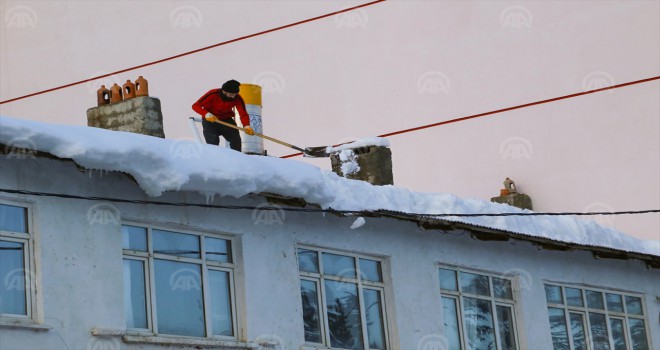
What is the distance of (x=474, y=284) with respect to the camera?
67.4 ft

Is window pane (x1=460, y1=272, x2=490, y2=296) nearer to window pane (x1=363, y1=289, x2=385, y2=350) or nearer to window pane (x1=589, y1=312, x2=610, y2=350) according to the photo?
window pane (x1=363, y1=289, x2=385, y2=350)

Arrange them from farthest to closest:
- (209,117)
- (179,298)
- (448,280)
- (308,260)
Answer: (448,280) → (209,117) → (308,260) → (179,298)

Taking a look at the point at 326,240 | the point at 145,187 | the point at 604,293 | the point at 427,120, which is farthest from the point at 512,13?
the point at 145,187

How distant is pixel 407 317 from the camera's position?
19.0 meters

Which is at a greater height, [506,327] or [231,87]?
[231,87]

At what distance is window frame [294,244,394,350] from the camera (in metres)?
17.7

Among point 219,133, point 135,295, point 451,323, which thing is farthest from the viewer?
point 451,323

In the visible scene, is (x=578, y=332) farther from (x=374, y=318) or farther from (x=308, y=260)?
(x=308, y=260)

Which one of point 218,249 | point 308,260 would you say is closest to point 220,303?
point 218,249

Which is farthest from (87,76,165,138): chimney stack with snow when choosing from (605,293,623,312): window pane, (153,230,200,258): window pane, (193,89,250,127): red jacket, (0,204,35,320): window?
(605,293,623,312): window pane

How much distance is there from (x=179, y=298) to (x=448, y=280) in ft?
17.3

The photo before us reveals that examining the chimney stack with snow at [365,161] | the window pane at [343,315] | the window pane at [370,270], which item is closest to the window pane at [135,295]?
the window pane at [343,315]

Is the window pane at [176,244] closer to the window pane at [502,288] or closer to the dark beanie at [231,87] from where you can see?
the dark beanie at [231,87]

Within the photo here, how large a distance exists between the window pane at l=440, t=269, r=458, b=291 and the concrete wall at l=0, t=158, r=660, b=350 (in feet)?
0.55
